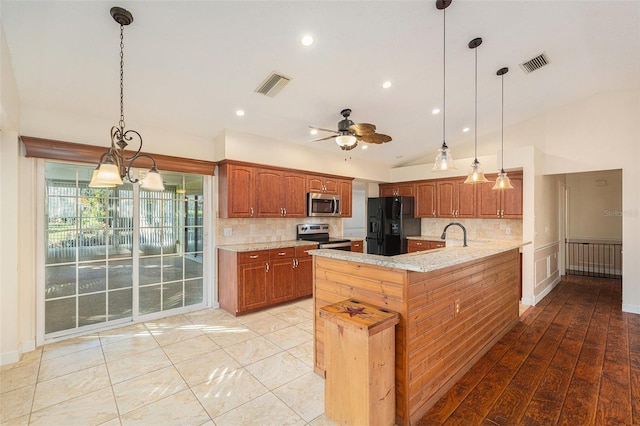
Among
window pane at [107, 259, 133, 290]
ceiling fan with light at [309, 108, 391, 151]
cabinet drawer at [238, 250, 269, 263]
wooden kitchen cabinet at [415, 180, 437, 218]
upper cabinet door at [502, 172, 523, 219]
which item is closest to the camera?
ceiling fan with light at [309, 108, 391, 151]

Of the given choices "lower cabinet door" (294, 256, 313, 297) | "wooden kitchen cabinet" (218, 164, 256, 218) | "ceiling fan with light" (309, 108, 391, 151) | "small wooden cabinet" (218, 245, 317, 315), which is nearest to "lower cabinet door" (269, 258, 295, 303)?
"small wooden cabinet" (218, 245, 317, 315)

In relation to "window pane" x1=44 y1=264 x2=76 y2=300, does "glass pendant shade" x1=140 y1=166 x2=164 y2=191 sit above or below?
above

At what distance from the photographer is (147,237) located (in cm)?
393

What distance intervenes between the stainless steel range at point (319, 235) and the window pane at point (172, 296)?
2119 mm

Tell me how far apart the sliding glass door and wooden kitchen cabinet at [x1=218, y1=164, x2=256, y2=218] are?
40 centimetres

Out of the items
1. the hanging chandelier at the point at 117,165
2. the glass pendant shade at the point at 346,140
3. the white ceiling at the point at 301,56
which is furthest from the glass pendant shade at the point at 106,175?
the glass pendant shade at the point at 346,140

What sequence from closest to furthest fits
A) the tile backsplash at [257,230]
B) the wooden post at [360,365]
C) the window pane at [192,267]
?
the wooden post at [360,365] < the window pane at [192,267] < the tile backsplash at [257,230]

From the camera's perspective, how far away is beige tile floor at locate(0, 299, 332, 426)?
2078 mm

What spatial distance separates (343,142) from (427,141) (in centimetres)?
298

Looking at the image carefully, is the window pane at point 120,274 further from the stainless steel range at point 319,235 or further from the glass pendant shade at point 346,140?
the glass pendant shade at point 346,140

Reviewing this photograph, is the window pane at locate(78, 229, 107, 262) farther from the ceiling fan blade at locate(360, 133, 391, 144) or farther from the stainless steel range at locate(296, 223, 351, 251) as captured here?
the ceiling fan blade at locate(360, 133, 391, 144)

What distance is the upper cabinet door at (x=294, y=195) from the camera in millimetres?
4809

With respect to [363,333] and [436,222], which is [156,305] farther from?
[436,222]

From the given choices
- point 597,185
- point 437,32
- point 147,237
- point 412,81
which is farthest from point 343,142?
point 597,185
